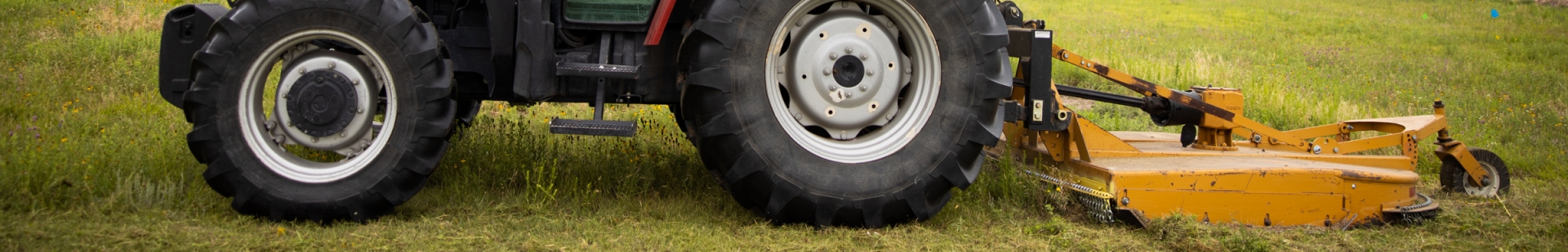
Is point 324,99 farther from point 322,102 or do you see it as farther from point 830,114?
point 830,114

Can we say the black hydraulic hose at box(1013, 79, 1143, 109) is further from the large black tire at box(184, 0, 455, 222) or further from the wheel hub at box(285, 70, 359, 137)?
the wheel hub at box(285, 70, 359, 137)

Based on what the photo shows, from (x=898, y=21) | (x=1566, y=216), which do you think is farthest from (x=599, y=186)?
(x=1566, y=216)

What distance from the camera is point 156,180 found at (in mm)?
4473

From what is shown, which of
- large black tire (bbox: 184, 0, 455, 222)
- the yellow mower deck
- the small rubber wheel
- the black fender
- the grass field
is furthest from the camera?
the small rubber wheel

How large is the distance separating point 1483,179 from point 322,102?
235 inches

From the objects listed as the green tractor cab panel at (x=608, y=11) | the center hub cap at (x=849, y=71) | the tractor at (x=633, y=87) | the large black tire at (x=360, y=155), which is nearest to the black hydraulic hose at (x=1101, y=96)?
the tractor at (x=633, y=87)

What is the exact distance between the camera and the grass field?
3.77m

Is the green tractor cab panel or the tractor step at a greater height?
the green tractor cab panel

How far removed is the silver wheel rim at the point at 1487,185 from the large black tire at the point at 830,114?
11.0 feet

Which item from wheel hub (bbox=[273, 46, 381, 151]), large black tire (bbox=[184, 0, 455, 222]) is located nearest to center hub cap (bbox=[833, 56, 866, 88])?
large black tire (bbox=[184, 0, 455, 222])

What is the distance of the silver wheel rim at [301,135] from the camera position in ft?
12.3

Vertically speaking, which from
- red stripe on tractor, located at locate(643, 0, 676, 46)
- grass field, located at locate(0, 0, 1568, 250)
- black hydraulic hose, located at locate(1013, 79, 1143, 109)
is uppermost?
red stripe on tractor, located at locate(643, 0, 676, 46)

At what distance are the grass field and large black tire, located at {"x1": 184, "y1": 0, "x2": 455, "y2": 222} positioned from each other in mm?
108

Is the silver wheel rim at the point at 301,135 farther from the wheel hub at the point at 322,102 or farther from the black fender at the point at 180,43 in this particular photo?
the black fender at the point at 180,43
